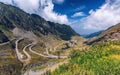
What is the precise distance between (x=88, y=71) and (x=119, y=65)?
2392 cm

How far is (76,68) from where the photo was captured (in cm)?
19812

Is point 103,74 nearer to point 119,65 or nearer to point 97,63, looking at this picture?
point 119,65

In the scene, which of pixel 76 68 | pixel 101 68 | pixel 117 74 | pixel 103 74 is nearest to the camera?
pixel 117 74

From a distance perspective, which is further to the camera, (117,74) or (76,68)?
(76,68)

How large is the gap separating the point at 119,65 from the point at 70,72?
40304 mm

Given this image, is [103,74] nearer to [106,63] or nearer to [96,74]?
[96,74]

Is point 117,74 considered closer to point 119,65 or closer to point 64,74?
point 119,65

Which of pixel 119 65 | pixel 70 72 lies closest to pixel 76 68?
pixel 70 72

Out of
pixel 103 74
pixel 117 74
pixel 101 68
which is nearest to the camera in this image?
pixel 117 74

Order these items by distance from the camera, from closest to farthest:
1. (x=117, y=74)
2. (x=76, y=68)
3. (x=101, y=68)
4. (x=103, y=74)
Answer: (x=117, y=74) → (x=103, y=74) → (x=101, y=68) → (x=76, y=68)

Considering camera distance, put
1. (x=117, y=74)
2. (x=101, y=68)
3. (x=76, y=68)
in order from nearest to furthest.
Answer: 1. (x=117, y=74)
2. (x=101, y=68)
3. (x=76, y=68)

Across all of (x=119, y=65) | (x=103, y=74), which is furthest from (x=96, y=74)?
(x=119, y=65)

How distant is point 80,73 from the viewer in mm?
186375

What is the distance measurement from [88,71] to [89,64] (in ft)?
53.7
